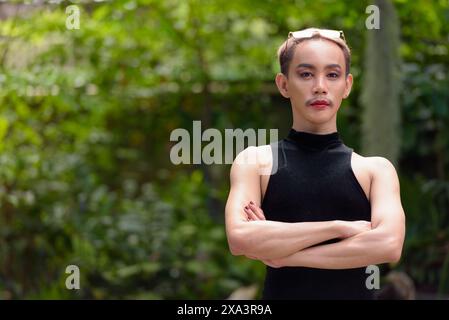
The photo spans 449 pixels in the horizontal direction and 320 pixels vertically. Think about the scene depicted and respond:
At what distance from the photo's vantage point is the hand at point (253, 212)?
1529 millimetres

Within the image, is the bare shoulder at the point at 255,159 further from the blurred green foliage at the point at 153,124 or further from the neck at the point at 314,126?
the blurred green foliage at the point at 153,124

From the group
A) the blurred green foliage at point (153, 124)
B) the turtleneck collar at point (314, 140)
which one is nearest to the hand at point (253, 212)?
the turtleneck collar at point (314, 140)

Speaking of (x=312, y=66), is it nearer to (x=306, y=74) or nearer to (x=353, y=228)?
(x=306, y=74)

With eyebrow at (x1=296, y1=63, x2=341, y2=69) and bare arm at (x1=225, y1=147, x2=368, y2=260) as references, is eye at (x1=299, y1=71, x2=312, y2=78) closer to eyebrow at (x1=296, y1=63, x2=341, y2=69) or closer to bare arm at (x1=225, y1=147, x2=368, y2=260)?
eyebrow at (x1=296, y1=63, x2=341, y2=69)

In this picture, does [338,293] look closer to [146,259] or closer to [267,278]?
[267,278]

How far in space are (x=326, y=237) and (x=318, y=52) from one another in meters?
0.39

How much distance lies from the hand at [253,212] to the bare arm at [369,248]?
10 centimetres

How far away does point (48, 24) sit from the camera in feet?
14.0

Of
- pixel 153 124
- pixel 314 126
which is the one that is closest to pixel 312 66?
pixel 314 126

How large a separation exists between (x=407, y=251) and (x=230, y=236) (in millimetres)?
3006

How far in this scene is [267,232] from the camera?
1.49m

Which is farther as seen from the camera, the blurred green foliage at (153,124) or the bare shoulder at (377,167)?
the blurred green foliage at (153,124)

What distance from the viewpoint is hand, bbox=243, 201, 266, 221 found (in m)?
1.53

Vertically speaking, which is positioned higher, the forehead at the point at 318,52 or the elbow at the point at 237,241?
the forehead at the point at 318,52
